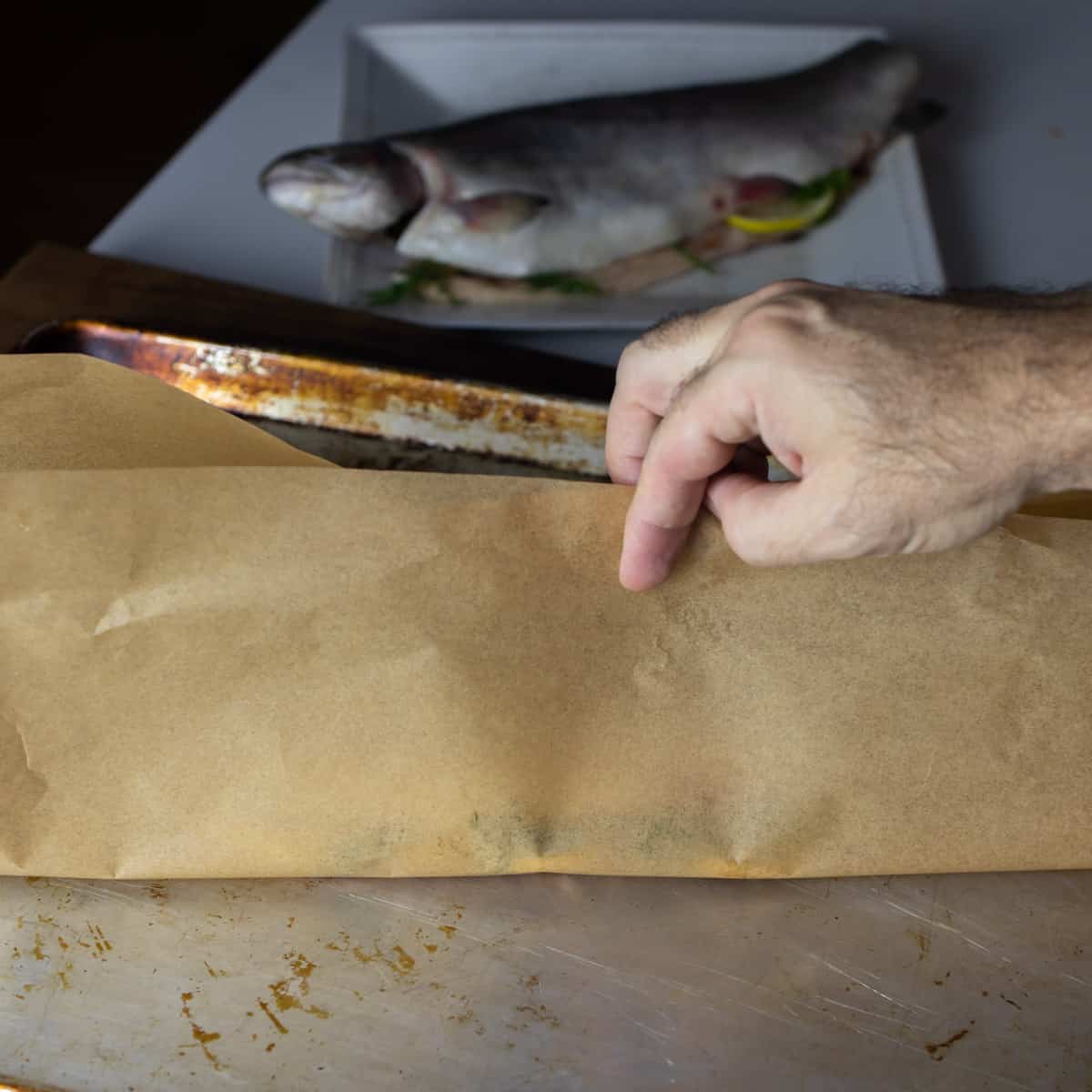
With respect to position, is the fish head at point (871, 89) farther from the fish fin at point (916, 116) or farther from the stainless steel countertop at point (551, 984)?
the stainless steel countertop at point (551, 984)

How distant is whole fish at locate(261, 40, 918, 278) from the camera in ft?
2.87

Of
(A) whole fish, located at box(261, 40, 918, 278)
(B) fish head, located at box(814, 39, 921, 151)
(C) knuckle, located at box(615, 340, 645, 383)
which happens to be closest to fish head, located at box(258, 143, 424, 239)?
(A) whole fish, located at box(261, 40, 918, 278)

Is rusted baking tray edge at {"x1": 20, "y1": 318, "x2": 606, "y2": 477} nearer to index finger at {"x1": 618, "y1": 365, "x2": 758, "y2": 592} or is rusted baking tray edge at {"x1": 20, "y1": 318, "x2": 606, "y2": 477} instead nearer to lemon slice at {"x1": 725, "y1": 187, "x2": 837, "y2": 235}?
index finger at {"x1": 618, "y1": 365, "x2": 758, "y2": 592}

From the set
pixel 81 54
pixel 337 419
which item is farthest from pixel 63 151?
pixel 337 419

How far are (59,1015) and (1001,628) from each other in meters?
0.42

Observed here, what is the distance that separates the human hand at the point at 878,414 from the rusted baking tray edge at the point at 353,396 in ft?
0.71

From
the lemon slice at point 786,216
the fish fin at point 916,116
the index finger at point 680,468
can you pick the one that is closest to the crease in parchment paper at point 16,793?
the index finger at point 680,468

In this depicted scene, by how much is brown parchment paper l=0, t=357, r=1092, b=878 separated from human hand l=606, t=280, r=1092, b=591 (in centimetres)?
→ 7

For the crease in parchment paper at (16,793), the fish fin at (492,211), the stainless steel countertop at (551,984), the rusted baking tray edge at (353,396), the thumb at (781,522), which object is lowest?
the stainless steel countertop at (551,984)

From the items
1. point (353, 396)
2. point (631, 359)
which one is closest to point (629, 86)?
point (353, 396)

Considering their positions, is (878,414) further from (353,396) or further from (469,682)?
(353,396)

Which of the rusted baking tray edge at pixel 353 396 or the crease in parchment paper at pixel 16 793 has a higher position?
the rusted baking tray edge at pixel 353 396

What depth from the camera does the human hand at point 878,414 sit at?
1.16 ft

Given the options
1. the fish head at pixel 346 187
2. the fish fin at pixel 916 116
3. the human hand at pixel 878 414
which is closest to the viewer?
the human hand at pixel 878 414
